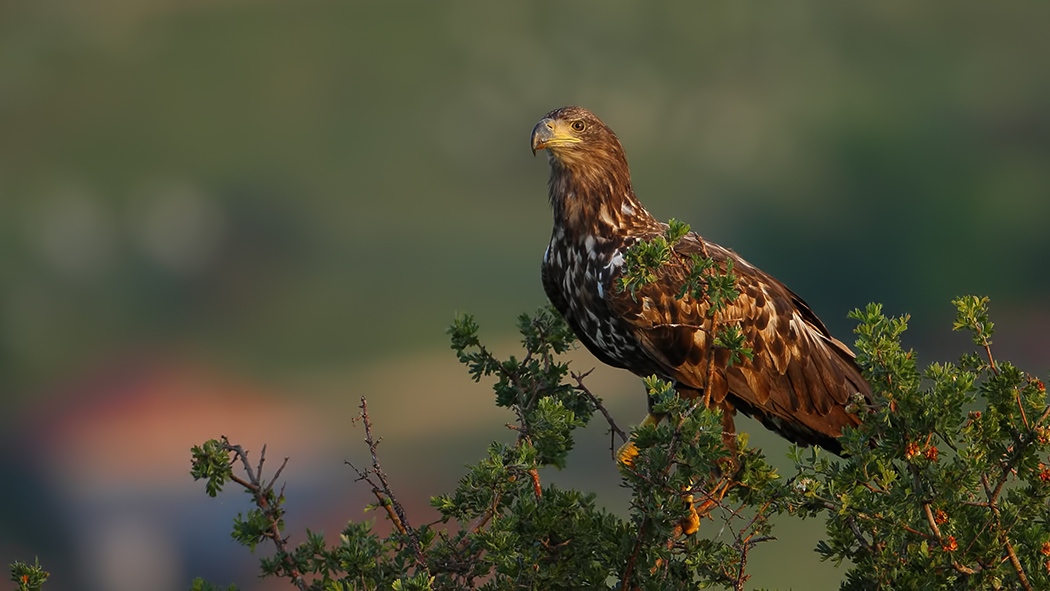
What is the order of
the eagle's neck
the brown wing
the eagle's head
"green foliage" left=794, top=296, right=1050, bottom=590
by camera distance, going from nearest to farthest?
"green foliage" left=794, top=296, right=1050, bottom=590, the brown wing, the eagle's neck, the eagle's head

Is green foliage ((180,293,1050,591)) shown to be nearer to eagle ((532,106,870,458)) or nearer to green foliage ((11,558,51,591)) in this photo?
green foliage ((11,558,51,591))

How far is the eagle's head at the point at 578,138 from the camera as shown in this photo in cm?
611

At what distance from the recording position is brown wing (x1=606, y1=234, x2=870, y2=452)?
5492 mm

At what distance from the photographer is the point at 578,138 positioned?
6.17 metres

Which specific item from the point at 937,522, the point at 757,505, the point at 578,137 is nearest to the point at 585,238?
the point at 578,137

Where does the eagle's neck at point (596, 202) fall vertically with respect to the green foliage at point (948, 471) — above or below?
above

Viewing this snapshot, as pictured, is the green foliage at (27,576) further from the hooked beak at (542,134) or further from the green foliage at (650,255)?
the hooked beak at (542,134)

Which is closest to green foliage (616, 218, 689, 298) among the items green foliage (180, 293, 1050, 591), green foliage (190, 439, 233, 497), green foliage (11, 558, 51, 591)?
green foliage (180, 293, 1050, 591)

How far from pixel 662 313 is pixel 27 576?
3.25 m

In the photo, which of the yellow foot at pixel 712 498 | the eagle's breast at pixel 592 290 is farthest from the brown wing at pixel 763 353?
the yellow foot at pixel 712 498

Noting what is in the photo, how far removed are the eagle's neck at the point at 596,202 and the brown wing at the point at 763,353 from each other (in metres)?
0.41

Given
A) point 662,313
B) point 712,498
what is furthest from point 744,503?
point 662,313

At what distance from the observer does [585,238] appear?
5934mm

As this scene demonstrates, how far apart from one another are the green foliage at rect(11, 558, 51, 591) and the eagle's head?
139 inches
